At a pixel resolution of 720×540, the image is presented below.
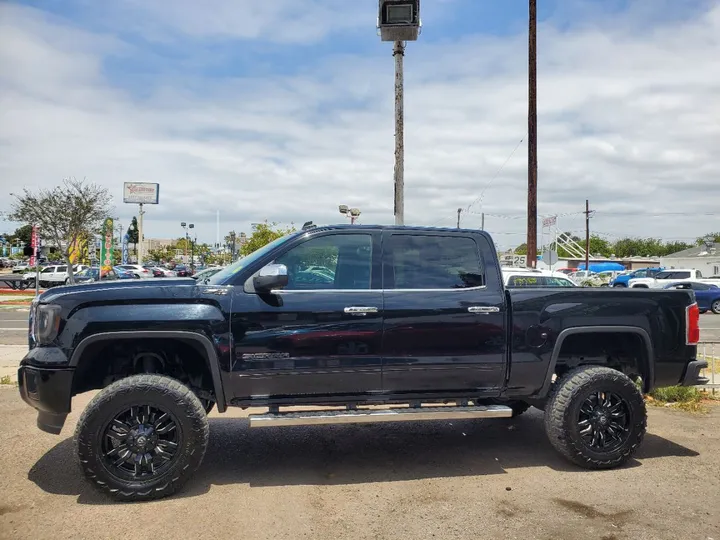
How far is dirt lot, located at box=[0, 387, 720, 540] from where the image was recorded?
148 inches

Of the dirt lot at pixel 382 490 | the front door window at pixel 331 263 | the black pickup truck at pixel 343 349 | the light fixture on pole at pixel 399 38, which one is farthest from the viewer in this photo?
the light fixture on pole at pixel 399 38

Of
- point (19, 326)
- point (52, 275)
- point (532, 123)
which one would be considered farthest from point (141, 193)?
point (532, 123)

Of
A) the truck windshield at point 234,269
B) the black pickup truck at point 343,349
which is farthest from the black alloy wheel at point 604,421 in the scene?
the truck windshield at point 234,269

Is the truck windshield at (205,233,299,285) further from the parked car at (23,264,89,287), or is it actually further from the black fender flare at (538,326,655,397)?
the parked car at (23,264,89,287)

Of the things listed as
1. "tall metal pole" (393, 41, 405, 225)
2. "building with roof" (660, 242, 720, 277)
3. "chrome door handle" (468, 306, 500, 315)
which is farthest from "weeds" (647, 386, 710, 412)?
"building with roof" (660, 242, 720, 277)

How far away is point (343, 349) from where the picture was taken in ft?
14.7

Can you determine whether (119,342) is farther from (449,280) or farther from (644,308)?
(644,308)

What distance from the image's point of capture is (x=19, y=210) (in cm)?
3341

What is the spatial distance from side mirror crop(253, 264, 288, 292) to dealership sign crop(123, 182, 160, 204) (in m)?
83.6

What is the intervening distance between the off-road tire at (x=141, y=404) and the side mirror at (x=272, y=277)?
3.14ft

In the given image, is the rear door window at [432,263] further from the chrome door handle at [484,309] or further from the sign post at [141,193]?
the sign post at [141,193]

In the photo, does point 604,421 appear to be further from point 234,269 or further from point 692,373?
point 234,269

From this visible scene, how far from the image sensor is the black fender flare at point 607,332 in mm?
4867

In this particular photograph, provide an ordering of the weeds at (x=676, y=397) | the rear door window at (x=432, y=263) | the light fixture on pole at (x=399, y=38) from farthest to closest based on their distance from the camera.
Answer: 1. the light fixture on pole at (x=399, y=38)
2. the weeds at (x=676, y=397)
3. the rear door window at (x=432, y=263)
